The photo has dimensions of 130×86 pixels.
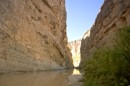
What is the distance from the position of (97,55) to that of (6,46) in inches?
886

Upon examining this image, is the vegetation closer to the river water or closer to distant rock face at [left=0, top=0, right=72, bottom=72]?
the river water

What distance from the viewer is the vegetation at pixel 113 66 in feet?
33.1

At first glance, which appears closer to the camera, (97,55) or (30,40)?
(97,55)

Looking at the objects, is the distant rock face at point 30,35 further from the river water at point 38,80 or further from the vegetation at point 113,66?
the vegetation at point 113,66

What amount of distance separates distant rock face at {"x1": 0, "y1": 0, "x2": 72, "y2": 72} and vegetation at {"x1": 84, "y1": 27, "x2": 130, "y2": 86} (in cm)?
2130

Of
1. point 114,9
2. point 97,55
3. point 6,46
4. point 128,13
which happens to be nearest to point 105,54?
point 97,55

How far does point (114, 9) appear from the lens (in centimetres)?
2909

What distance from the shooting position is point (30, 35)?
39719mm

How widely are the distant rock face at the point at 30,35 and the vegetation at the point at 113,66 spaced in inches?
838

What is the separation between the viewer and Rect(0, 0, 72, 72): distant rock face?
109 feet

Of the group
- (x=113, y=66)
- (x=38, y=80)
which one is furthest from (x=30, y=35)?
(x=113, y=66)

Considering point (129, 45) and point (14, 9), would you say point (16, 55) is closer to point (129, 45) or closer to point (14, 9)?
point (14, 9)

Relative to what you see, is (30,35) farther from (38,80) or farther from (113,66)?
(113,66)

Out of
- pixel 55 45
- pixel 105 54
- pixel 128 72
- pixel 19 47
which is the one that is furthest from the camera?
pixel 55 45
